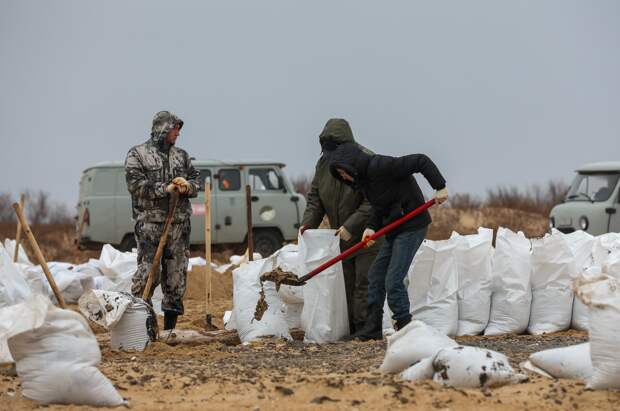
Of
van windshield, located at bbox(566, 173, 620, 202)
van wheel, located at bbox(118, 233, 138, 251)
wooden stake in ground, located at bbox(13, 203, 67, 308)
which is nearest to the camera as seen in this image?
wooden stake in ground, located at bbox(13, 203, 67, 308)

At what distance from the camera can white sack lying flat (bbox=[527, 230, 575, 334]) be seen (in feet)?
25.4

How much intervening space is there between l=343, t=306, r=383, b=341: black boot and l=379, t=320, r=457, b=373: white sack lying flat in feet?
5.63

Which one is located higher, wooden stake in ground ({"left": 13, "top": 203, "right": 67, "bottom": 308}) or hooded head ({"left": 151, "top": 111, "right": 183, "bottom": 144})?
hooded head ({"left": 151, "top": 111, "right": 183, "bottom": 144})

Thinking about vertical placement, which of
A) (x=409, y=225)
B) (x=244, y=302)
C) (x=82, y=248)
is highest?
(x=409, y=225)

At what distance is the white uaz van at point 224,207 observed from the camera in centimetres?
1772

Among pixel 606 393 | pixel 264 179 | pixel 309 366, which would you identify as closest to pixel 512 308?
pixel 309 366

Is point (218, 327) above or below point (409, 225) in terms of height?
below

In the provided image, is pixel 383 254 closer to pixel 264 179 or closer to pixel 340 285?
pixel 340 285

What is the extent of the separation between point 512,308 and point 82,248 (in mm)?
11638

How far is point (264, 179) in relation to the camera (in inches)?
715

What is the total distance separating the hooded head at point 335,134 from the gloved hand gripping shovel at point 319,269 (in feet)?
2.41

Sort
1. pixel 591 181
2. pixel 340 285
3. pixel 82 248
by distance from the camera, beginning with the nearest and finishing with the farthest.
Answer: pixel 340 285 < pixel 591 181 < pixel 82 248

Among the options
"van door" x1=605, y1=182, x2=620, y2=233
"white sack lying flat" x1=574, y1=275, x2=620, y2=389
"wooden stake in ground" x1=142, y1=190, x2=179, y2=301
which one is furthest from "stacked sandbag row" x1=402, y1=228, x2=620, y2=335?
"van door" x1=605, y1=182, x2=620, y2=233

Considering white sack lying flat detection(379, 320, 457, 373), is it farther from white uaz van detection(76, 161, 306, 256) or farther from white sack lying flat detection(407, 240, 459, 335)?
white uaz van detection(76, 161, 306, 256)
